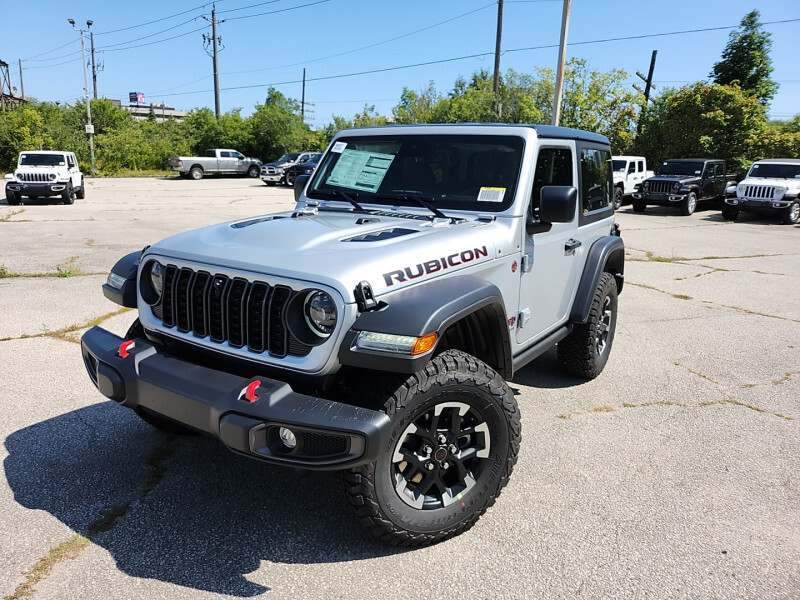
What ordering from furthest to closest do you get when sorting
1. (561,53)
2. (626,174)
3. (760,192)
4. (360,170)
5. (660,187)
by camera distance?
(626,174), (660,187), (760,192), (561,53), (360,170)

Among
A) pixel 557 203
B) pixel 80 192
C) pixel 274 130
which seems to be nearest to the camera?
pixel 557 203

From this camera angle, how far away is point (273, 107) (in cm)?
4144

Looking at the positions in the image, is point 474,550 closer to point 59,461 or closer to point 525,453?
point 525,453

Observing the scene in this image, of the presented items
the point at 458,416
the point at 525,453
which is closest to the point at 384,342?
the point at 458,416

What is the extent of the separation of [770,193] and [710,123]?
9.80 metres

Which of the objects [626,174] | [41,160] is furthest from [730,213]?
[41,160]

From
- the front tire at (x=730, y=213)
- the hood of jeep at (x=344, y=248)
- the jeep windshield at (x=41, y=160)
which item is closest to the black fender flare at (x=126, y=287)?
the hood of jeep at (x=344, y=248)

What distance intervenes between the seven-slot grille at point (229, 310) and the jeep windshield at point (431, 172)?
1.34 m

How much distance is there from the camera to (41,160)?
18125mm

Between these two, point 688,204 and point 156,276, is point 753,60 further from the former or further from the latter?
point 156,276

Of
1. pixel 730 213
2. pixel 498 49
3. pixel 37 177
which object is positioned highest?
pixel 498 49

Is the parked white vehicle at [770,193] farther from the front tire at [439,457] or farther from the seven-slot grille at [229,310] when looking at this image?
the seven-slot grille at [229,310]

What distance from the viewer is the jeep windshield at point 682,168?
64.8 feet

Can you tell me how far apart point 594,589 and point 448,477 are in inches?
30.4
